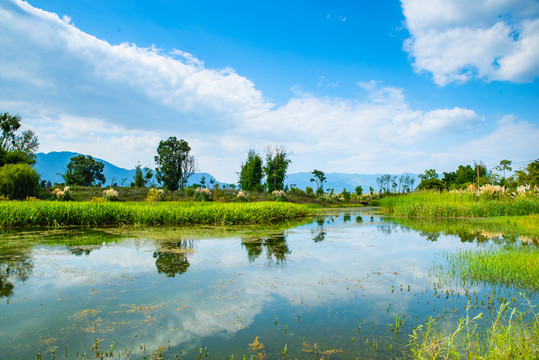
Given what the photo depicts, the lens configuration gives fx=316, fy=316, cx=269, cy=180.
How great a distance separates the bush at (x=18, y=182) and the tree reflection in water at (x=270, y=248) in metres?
14.1

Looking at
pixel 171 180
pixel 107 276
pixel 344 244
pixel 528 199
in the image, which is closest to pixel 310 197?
pixel 171 180

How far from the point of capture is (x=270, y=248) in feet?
23.8

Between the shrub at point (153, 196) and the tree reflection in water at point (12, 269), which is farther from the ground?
the shrub at point (153, 196)

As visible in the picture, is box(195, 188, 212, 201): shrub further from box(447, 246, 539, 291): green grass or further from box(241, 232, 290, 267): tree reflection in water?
box(447, 246, 539, 291): green grass

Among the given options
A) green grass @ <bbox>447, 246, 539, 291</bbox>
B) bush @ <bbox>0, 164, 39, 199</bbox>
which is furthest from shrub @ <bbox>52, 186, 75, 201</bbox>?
green grass @ <bbox>447, 246, 539, 291</bbox>

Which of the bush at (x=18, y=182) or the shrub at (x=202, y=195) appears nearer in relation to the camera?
the bush at (x=18, y=182)

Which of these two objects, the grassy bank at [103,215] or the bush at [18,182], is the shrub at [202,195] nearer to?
the grassy bank at [103,215]

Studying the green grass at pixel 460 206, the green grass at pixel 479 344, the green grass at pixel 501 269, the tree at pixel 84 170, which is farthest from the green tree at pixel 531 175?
the tree at pixel 84 170

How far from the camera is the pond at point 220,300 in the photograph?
2.67 m

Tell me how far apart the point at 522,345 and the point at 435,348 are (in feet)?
2.52

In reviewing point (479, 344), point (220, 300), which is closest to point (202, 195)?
point (220, 300)

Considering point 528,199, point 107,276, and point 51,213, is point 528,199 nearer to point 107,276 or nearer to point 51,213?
point 107,276

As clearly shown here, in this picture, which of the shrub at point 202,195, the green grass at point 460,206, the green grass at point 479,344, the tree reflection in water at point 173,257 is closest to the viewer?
the green grass at point 479,344

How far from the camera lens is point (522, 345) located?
2555 mm
